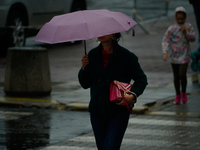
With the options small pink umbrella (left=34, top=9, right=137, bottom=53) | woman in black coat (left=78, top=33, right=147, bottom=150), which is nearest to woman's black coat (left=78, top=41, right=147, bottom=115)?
woman in black coat (left=78, top=33, right=147, bottom=150)

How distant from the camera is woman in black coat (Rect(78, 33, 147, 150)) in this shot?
471 cm

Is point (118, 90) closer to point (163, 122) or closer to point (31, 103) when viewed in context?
point (163, 122)

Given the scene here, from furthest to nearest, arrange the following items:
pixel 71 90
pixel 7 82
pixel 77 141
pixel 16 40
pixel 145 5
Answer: pixel 145 5 → pixel 16 40 → pixel 71 90 → pixel 7 82 → pixel 77 141

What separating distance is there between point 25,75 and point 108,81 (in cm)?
587

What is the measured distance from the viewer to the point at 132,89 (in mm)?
4695

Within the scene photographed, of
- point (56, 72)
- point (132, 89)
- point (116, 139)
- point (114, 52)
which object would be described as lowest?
point (56, 72)

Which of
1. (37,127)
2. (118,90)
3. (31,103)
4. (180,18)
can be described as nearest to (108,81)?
(118,90)

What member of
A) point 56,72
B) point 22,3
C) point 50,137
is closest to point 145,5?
point 22,3

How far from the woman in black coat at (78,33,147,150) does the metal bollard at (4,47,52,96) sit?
18.7ft

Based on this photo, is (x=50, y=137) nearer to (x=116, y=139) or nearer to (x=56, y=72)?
(x=116, y=139)

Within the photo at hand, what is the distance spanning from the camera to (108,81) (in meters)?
4.75

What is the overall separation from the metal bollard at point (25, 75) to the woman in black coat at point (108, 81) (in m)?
5.71

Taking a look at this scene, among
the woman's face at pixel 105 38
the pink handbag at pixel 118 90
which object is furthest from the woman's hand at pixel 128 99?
the woman's face at pixel 105 38

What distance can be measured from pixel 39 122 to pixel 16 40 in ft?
27.2
